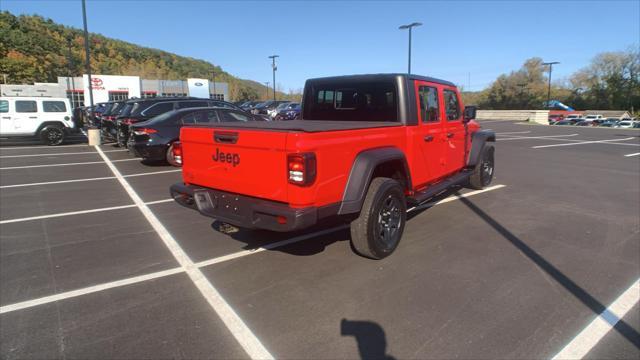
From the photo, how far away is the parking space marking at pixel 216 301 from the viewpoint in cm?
271

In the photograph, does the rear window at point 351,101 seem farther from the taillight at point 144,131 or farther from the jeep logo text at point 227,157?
the taillight at point 144,131

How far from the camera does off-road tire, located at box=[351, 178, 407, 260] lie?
3.91 metres

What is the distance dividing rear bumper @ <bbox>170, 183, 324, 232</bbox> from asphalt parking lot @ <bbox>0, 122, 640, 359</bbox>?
61 centimetres

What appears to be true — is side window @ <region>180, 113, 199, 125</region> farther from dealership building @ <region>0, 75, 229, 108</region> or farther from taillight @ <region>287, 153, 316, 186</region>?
dealership building @ <region>0, 75, 229, 108</region>

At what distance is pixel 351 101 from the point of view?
208 inches

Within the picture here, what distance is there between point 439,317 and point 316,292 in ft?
3.52

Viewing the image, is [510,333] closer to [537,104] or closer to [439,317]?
[439,317]

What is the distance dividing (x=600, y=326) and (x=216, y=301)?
307cm

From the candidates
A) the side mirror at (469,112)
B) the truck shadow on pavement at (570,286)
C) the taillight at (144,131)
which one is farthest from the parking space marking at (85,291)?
Result: the taillight at (144,131)

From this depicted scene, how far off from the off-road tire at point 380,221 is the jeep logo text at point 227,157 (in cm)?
134

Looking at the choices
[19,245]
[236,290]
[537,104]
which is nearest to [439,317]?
[236,290]

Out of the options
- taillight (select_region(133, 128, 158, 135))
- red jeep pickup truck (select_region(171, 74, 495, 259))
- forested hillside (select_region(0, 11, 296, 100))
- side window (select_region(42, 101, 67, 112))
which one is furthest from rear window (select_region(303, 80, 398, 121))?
forested hillside (select_region(0, 11, 296, 100))

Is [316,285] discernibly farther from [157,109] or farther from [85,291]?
[157,109]

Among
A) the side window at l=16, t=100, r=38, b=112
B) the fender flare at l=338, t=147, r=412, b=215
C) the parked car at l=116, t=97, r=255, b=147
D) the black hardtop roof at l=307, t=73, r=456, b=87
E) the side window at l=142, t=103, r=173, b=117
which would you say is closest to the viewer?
the fender flare at l=338, t=147, r=412, b=215
